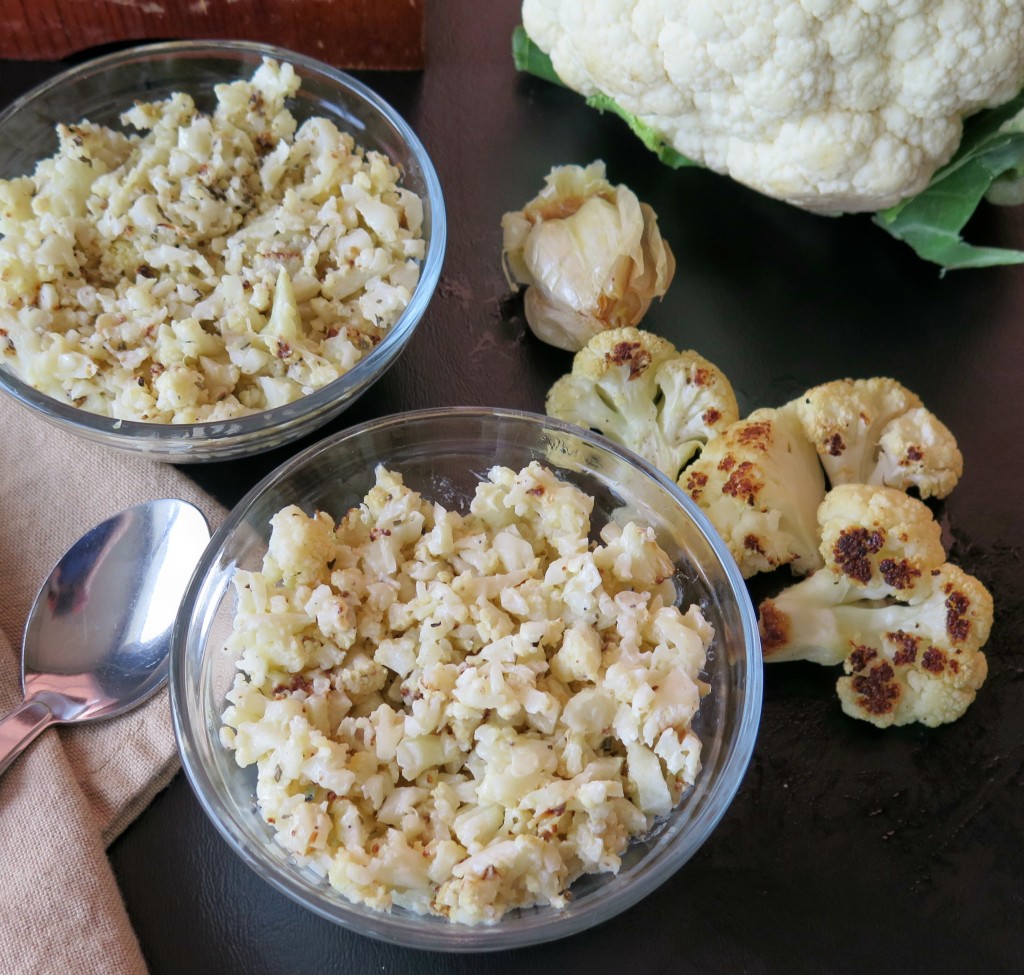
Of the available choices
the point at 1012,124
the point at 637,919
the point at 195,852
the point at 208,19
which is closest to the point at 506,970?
the point at 637,919

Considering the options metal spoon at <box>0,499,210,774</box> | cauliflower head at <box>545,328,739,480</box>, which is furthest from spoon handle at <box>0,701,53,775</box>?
cauliflower head at <box>545,328,739,480</box>

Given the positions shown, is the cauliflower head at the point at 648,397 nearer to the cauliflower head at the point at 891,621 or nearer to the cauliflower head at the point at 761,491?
the cauliflower head at the point at 761,491

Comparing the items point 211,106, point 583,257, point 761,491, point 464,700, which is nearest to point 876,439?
point 761,491

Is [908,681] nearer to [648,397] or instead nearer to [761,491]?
[761,491]

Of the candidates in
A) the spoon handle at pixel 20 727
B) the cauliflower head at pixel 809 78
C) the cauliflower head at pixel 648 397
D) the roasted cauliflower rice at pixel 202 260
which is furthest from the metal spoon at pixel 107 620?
the cauliflower head at pixel 809 78

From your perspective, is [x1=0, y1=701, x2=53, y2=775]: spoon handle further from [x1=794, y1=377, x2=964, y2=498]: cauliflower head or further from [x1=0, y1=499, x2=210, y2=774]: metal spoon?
[x1=794, y1=377, x2=964, y2=498]: cauliflower head

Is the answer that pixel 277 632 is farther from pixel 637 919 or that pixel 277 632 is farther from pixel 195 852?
pixel 637 919
